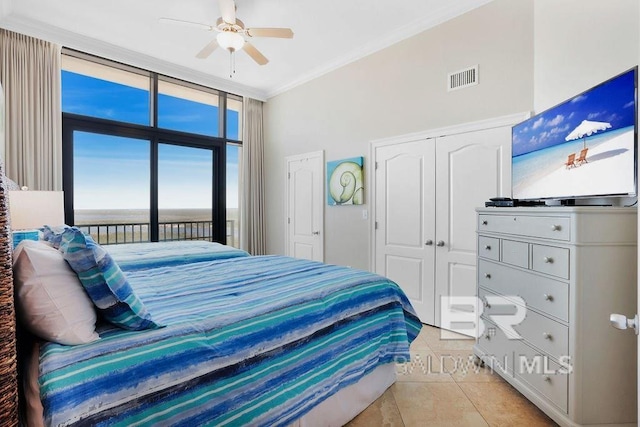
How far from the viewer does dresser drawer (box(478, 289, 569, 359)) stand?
1568 mm

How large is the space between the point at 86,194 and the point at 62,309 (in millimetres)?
3651

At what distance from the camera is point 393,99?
3.51 m

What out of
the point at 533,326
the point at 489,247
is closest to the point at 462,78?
the point at 489,247

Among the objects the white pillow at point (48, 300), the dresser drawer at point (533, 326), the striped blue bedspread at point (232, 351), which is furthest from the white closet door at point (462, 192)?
the white pillow at point (48, 300)

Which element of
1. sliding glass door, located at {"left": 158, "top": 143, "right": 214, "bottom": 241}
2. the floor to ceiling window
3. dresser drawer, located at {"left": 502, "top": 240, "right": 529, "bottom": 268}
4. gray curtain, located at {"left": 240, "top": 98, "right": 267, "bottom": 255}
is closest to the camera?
dresser drawer, located at {"left": 502, "top": 240, "right": 529, "bottom": 268}

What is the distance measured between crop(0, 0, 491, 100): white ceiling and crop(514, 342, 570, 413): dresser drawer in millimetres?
2883

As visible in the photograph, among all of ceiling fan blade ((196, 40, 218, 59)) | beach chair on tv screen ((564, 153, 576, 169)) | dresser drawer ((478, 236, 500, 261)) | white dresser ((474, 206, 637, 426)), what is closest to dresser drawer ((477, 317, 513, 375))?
white dresser ((474, 206, 637, 426))

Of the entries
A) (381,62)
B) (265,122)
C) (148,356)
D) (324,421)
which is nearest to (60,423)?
(148,356)

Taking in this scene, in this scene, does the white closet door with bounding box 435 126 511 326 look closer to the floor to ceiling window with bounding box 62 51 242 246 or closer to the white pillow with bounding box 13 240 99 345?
the white pillow with bounding box 13 240 99 345

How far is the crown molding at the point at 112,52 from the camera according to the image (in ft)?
10.3

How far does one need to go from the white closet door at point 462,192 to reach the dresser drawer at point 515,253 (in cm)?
91

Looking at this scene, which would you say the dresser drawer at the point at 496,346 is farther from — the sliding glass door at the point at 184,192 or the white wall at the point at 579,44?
the sliding glass door at the point at 184,192

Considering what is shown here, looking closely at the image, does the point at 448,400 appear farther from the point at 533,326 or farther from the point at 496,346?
the point at 533,326

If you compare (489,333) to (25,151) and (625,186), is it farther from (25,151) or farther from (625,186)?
(25,151)
